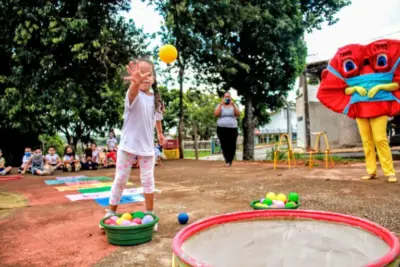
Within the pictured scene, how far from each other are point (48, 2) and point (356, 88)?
7.63 m

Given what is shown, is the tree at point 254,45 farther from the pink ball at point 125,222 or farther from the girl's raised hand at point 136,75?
the pink ball at point 125,222

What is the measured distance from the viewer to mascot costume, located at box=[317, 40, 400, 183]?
14.6 feet

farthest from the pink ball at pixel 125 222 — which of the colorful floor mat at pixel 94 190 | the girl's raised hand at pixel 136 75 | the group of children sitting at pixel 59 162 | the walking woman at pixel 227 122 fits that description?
the group of children sitting at pixel 59 162

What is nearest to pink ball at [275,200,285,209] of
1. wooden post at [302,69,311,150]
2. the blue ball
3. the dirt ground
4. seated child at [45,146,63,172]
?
the dirt ground

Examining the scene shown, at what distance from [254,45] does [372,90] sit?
22.0 feet

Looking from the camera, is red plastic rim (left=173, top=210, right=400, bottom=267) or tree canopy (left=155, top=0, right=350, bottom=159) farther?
tree canopy (left=155, top=0, right=350, bottom=159)

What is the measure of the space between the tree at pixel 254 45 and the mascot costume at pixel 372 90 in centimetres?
521

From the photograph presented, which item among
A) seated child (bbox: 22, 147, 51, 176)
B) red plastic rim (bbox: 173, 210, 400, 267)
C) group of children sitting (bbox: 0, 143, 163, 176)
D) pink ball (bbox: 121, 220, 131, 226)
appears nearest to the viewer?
red plastic rim (bbox: 173, 210, 400, 267)

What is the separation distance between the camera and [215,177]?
19.2ft

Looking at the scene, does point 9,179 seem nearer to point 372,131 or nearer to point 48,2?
point 48,2

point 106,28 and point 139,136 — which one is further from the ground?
point 106,28

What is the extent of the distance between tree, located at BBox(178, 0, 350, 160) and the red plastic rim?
8393 millimetres

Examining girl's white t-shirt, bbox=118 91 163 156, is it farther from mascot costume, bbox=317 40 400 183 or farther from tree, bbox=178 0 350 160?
tree, bbox=178 0 350 160

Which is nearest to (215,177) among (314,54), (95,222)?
(95,222)
